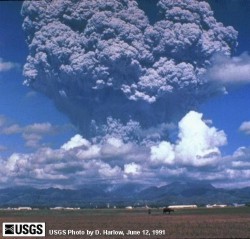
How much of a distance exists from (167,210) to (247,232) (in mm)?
47000

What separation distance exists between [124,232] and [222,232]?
7.70 m

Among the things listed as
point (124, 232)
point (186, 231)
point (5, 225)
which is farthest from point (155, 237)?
point (5, 225)

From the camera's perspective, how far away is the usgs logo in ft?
102

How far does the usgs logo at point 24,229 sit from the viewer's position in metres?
31.1

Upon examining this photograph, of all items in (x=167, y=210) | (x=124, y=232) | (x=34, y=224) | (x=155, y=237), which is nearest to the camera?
(x=34, y=224)

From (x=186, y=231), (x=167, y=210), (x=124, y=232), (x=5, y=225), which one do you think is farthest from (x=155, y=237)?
(x=167, y=210)

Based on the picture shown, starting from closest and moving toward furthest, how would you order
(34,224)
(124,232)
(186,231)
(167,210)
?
(34,224) < (124,232) < (186,231) < (167,210)

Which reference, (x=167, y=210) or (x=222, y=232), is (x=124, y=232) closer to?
(x=222, y=232)

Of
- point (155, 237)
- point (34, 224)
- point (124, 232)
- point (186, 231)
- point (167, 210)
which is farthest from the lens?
point (167, 210)

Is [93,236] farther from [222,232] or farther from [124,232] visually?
[222,232]

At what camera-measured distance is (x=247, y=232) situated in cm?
3859

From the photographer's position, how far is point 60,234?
1394 inches

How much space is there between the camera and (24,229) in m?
31.1

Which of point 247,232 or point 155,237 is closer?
point 155,237
